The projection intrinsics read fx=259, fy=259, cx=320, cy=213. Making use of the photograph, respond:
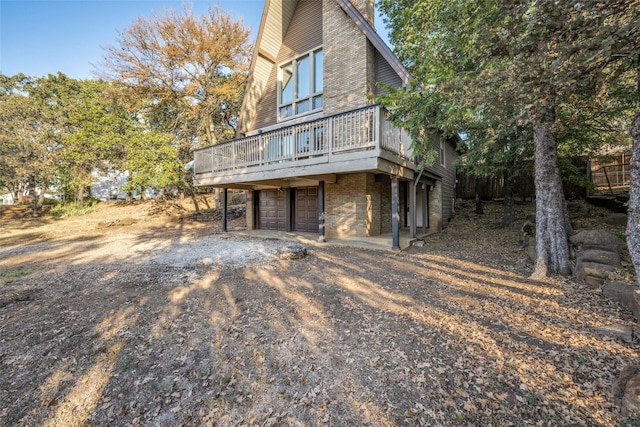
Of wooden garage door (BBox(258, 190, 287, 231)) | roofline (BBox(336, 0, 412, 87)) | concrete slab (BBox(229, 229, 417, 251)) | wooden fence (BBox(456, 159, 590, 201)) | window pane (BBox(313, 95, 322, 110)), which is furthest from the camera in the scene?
wooden garage door (BBox(258, 190, 287, 231))

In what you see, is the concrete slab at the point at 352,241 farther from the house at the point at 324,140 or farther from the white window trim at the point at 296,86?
the white window trim at the point at 296,86

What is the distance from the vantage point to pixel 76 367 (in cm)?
282

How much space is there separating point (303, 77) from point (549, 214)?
33.9 ft

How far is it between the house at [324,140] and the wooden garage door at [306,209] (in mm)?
47

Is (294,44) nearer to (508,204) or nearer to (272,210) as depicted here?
(272,210)

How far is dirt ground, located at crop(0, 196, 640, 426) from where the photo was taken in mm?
2271

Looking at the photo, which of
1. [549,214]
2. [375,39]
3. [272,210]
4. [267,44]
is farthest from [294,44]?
[549,214]

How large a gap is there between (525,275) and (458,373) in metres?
4.09

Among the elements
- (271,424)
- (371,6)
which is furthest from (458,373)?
(371,6)

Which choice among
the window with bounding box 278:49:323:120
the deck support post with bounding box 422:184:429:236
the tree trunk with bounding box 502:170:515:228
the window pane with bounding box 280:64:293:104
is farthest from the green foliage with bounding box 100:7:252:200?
the tree trunk with bounding box 502:170:515:228

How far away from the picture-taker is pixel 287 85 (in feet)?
40.1

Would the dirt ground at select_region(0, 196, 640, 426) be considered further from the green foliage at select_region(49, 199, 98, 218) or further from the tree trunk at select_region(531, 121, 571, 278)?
the green foliage at select_region(49, 199, 98, 218)

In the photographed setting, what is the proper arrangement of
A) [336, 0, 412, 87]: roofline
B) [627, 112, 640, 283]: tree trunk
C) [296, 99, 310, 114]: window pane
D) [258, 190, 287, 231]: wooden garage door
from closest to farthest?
[627, 112, 640, 283]: tree trunk < [336, 0, 412, 87]: roofline < [296, 99, 310, 114]: window pane < [258, 190, 287, 231]: wooden garage door

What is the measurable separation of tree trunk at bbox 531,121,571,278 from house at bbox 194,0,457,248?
3.32 meters
